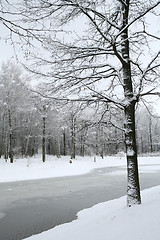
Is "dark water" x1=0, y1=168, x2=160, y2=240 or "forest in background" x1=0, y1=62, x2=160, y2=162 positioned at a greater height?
"forest in background" x1=0, y1=62, x2=160, y2=162

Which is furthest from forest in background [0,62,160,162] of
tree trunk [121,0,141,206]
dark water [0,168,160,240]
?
dark water [0,168,160,240]

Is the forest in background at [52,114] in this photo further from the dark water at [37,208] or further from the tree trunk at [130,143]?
the dark water at [37,208]

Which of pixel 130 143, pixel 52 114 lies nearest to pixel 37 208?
pixel 130 143

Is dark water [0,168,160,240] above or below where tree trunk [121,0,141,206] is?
below

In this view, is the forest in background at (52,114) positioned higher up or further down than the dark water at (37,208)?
higher up

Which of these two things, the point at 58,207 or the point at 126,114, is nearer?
the point at 126,114

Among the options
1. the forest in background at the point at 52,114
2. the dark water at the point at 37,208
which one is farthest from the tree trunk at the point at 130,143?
the dark water at the point at 37,208

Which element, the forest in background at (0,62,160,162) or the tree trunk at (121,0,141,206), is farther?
the forest in background at (0,62,160,162)

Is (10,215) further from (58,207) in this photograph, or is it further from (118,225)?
(118,225)

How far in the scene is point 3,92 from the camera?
57.6ft

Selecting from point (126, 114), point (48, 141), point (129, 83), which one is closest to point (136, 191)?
point (126, 114)

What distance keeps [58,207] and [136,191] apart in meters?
3.76

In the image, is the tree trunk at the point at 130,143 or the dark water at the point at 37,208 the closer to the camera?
the tree trunk at the point at 130,143

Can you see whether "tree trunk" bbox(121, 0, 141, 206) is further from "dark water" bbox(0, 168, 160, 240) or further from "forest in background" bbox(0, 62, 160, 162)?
"dark water" bbox(0, 168, 160, 240)
